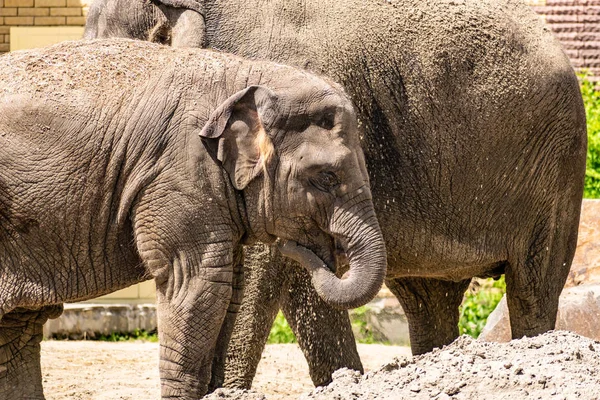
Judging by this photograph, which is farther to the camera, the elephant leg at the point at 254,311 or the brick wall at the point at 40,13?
the brick wall at the point at 40,13

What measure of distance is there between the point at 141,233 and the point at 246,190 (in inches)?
19.0

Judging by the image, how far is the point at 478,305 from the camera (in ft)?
40.2

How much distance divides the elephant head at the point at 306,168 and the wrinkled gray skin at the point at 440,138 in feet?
3.92

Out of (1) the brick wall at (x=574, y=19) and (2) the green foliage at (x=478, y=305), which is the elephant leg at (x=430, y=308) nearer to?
(2) the green foliage at (x=478, y=305)

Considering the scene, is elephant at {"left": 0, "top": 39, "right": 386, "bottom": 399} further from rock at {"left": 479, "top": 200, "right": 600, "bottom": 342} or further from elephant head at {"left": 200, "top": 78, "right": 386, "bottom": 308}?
rock at {"left": 479, "top": 200, "right": 600, "bottom": 342}

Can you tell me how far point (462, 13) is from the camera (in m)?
8.33

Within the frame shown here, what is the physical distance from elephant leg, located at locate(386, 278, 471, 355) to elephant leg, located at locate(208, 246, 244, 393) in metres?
2.28

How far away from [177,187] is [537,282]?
299 cm

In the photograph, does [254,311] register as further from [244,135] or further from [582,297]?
[582,297]

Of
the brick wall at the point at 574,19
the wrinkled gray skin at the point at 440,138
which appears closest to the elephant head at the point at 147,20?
the wrinkled gray skin at the point at 440,138

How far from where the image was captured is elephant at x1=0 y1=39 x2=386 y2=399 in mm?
6367

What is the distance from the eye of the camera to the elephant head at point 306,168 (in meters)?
6.39

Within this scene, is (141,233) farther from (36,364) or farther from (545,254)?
(545,254)

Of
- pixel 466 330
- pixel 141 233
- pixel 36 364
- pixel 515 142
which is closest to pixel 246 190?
pixel 141 233
